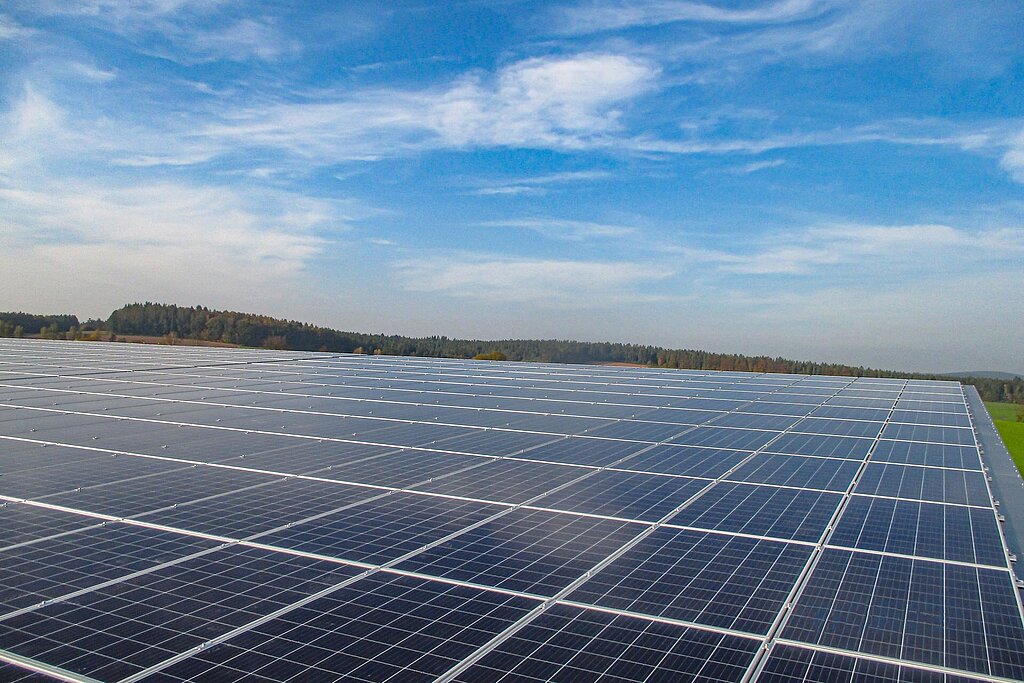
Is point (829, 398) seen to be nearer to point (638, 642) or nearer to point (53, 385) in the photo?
point (638, 642)

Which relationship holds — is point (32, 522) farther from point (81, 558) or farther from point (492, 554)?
point (492, 554)

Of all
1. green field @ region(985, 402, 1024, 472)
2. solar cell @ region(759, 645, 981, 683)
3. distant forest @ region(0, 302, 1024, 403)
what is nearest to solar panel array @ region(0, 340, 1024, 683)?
solar cell @ region(759, 645, 981, 683)

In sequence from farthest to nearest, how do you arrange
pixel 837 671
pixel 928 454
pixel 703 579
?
pixel 928 454 < pixel 703 579 < pixel 837 671

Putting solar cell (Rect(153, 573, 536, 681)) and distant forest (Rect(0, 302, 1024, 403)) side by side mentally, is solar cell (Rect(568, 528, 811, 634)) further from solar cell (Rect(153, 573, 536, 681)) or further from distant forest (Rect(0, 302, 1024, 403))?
distant forest (Rect(0, 302, 1024, 403))

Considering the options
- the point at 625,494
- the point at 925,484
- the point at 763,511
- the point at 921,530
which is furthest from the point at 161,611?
the point at 925,484

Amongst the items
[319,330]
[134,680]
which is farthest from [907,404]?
[319,330]

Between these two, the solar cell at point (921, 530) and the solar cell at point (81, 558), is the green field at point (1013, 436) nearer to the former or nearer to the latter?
the solar cell at point (921, 530)

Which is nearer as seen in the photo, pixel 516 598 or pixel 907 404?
pixel 516 598
